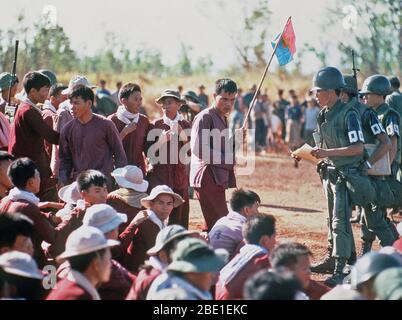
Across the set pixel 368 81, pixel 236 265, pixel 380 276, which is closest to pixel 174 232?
pixel 236 265

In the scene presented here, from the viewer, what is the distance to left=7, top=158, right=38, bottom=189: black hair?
7.98 m

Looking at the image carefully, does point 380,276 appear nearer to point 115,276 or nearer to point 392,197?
point 115,276

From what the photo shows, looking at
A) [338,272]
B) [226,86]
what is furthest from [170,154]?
[338,272]

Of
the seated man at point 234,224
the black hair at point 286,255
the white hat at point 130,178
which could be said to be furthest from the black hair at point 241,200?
→ the black hair at point 286,255

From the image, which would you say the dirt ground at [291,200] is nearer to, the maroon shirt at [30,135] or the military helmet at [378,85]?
the military helmet at [378,85]

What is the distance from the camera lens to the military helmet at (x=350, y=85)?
10.1 meters

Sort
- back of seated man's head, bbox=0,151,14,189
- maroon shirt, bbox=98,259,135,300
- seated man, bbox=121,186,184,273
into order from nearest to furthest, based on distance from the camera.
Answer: maroon shirt, bbox=98,259,135,300 → seated man, bbox=121,186,184,273 → back of seated man's head, bbox=0,151,14,189

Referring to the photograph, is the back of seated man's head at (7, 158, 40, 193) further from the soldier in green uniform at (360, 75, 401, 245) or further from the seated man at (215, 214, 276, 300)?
the soldier in green uniform at (360, 75, 401, 245)

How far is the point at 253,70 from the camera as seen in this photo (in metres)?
43.5

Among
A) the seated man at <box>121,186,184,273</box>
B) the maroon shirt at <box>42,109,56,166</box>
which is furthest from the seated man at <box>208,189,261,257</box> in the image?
the maroon shirt at <box>42,109,56,166</box>

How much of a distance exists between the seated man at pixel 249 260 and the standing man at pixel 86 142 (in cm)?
247

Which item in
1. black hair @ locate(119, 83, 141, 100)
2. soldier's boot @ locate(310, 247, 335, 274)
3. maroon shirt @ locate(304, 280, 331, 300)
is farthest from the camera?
black hair @ locate(119, 83, 141, 100)

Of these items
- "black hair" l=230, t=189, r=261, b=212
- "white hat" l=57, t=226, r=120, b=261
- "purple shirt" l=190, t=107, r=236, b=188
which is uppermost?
"purple shirt" l=190, t=107, r=236, b=188

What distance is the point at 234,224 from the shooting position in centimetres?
837
